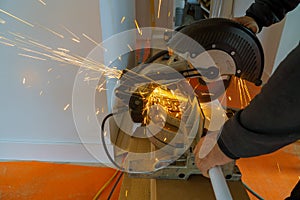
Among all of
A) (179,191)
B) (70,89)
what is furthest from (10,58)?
(179,191)

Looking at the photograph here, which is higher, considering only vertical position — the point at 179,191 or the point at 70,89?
the point at 70,89

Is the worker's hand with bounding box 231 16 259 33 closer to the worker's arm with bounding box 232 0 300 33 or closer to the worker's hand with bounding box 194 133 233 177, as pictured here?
the worker's arm with bounding box 232 0 300 33

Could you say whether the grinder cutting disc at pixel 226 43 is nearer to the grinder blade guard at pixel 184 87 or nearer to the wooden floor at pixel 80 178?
the grinder blade guard at pixel 184 87

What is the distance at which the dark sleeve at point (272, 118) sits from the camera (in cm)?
34

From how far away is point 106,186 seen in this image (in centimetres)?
116

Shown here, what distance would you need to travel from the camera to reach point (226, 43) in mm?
495

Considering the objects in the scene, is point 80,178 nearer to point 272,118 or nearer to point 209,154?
point 209,154

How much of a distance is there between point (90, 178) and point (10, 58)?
0.69 metres

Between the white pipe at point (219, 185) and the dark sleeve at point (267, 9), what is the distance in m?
0.45

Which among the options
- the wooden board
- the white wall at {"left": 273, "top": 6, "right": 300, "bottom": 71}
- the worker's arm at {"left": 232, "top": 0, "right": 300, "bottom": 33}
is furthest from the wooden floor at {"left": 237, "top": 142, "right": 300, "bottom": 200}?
the white wall at {"left": 273, "top": 6, "right": 300, "bottom": 71}

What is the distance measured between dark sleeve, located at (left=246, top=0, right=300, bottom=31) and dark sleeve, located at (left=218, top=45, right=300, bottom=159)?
15.7 inches

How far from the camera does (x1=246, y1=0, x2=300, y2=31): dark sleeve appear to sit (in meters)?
0.69

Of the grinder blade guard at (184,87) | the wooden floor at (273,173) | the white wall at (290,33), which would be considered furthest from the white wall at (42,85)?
the white wall at (290,33)

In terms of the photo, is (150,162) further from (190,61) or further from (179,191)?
(190,61)
